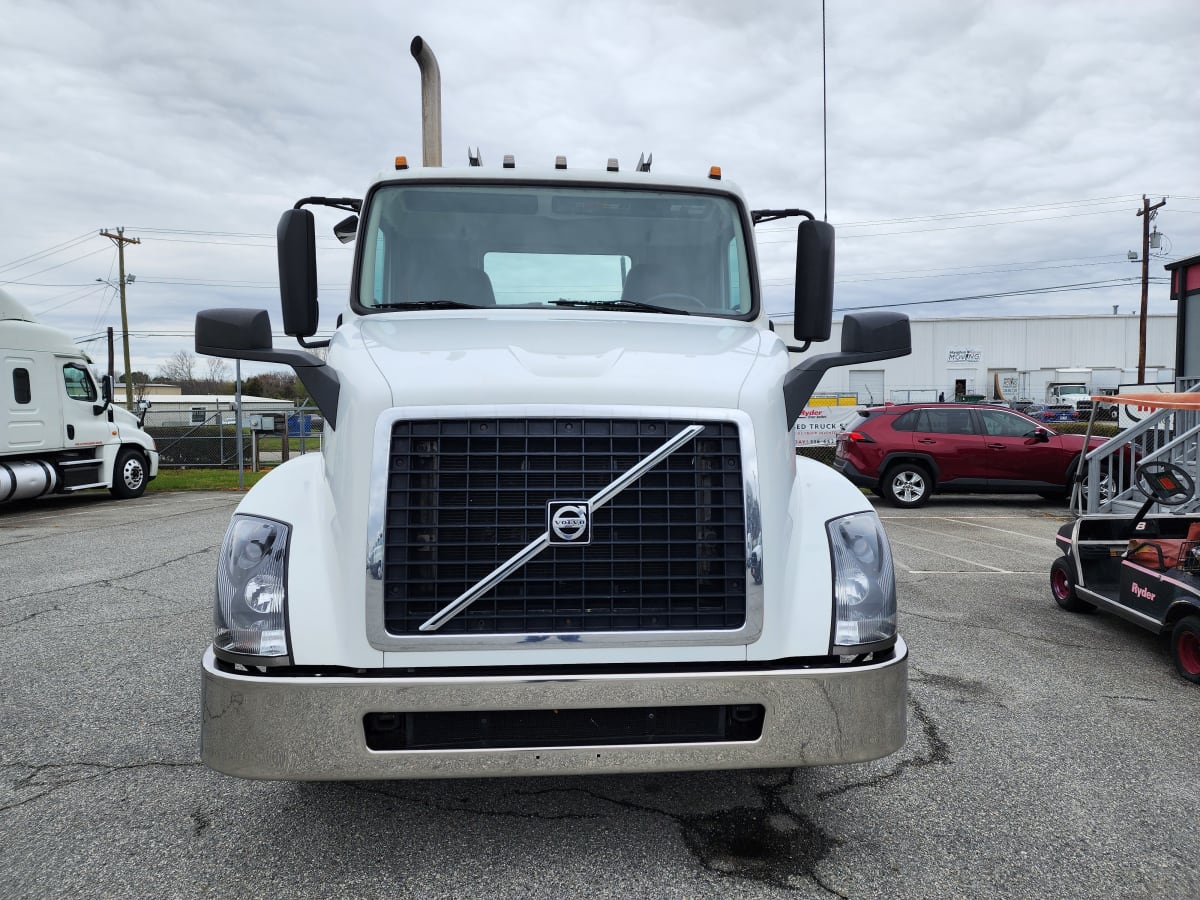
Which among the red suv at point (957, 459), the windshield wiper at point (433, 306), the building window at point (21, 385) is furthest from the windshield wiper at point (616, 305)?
the building window at point (21, 385)

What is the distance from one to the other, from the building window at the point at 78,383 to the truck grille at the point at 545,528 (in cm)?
1448

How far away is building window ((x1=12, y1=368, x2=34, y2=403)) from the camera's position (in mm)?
13242

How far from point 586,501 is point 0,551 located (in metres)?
9.64

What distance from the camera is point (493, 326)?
3277 mm

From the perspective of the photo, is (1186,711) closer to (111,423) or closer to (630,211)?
(630,211)

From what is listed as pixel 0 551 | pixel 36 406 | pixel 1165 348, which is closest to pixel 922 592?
pixel 0 551

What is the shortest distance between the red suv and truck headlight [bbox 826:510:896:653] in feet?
36.3

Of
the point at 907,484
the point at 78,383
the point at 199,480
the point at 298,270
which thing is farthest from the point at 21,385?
the point at 907,484

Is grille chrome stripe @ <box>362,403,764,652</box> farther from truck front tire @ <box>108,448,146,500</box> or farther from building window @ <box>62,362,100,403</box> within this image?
truck front tire @ <box>108,448,146,500</box>

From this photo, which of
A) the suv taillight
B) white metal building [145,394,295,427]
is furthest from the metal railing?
white metal building [145,394,295,427]

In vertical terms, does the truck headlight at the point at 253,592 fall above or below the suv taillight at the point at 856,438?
above

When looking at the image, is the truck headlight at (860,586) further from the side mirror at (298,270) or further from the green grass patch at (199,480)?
the green grass patch at (199,480)

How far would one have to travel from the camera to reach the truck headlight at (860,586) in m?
2.59

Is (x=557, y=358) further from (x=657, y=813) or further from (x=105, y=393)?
(x=105, y=393)
